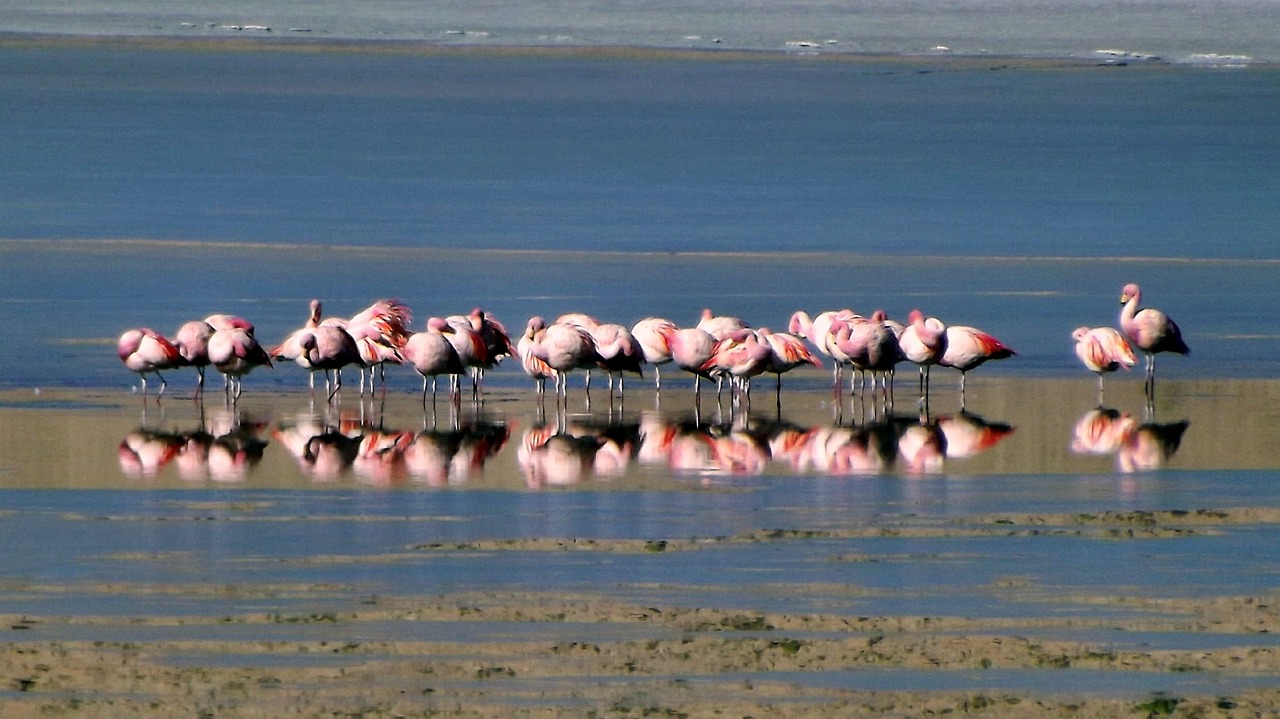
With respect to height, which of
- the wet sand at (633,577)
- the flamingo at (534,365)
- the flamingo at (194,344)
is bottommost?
the wet sand at (633,577)

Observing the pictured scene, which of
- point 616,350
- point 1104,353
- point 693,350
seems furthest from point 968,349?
point 616,350

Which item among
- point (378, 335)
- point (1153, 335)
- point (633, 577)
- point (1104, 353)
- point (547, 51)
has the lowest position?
point (633, 577)

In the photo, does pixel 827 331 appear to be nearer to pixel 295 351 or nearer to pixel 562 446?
pixel 562 446

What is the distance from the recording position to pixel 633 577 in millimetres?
8922

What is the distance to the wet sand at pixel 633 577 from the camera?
7.33 metres

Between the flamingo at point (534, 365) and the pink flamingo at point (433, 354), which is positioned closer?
the pink flamingo at point (433, 354)

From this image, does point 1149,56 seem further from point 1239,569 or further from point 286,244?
point 1239,569

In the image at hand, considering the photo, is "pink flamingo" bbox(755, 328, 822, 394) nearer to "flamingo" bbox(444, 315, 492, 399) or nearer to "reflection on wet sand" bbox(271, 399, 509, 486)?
"flamingo" bbox(444, 315, 492, 399)

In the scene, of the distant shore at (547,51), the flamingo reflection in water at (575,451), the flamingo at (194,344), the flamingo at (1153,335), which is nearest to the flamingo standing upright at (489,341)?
the flamingo reflection in water at (575,451)

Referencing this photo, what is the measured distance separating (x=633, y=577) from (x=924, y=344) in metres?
6.14

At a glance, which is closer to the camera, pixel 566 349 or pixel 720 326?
pixel 566 349

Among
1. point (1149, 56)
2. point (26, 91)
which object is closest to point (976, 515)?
point (26, 91)

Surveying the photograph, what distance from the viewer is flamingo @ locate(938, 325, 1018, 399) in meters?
14.8

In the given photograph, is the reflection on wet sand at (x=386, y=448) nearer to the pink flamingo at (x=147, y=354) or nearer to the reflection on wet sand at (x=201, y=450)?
the reflection on wet sand at (x=201, y=450)
